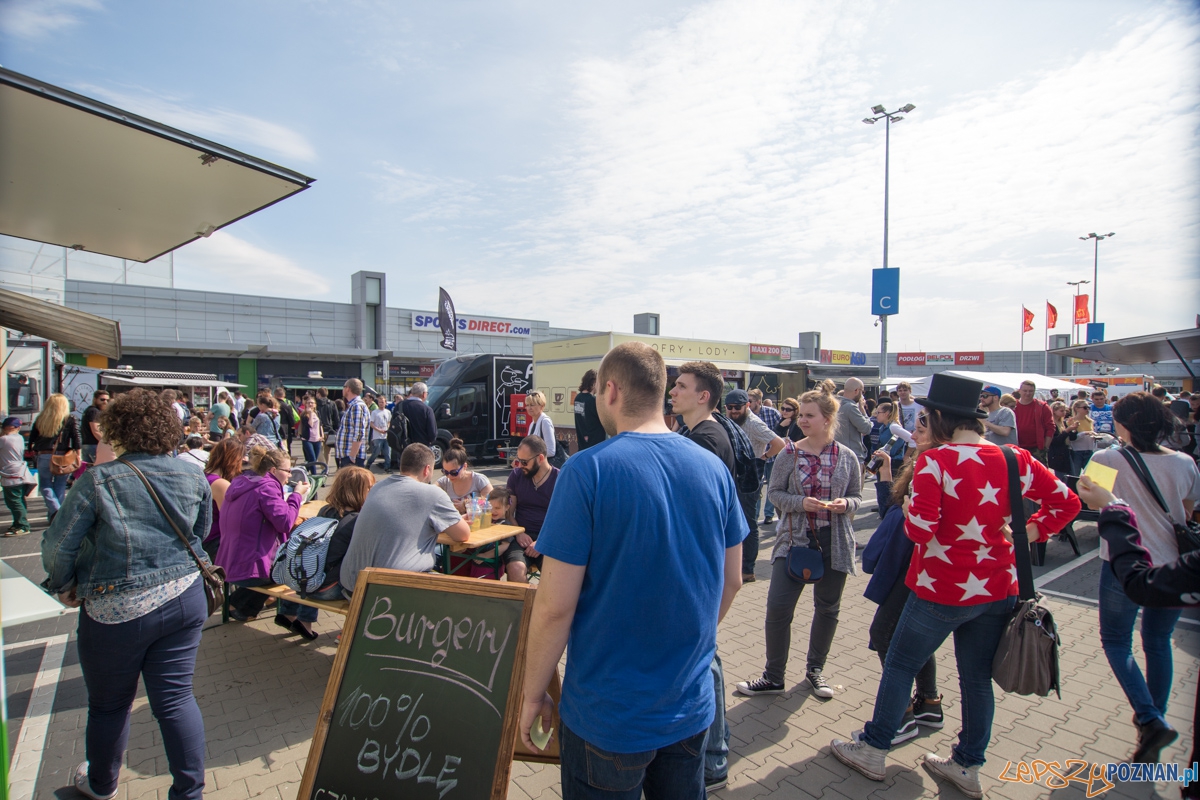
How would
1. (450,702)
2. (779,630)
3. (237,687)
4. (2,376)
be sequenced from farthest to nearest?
(2,376)
(237,687)
(779,630)
(450,702)

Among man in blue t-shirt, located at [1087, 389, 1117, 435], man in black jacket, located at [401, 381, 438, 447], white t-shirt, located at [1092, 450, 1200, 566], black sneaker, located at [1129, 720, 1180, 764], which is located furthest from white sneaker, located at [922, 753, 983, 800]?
man in blue t-shirt, located at [1087, 389, 1117, 435]

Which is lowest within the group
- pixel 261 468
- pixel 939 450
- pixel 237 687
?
pixel 237 687

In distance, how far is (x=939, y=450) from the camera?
2.70 meters

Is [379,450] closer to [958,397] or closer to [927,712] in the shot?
[927,712]

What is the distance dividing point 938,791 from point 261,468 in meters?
4.68

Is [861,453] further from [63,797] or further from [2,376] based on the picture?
[2,376]

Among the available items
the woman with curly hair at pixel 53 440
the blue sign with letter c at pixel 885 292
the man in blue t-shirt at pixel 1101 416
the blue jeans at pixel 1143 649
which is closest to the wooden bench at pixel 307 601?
the blue jeans at pixel 1143 649

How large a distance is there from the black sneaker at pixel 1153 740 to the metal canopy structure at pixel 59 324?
8840mm

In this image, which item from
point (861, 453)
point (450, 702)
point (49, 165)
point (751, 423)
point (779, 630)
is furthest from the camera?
point (861, 453)

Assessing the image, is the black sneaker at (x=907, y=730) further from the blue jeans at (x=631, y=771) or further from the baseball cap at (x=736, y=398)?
the baseball cap at (x=736, y=398)

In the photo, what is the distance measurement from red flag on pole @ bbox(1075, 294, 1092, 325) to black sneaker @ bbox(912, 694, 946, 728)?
26233mm

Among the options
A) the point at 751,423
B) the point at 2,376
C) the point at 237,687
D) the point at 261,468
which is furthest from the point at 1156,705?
the point at 2,376

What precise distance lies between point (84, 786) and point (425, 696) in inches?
76.2

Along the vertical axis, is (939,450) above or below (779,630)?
above
